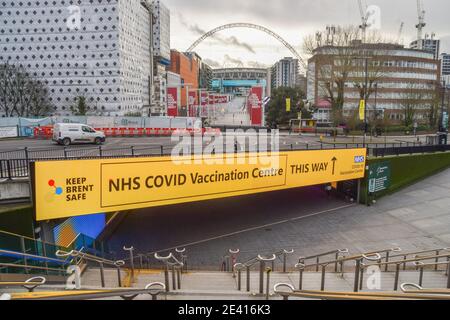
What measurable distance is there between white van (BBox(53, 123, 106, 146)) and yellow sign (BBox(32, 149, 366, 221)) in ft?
51.2

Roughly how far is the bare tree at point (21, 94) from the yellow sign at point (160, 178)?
187ft

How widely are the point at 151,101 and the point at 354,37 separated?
6273cm

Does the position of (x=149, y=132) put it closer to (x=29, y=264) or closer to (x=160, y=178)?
(x=160, y=178)

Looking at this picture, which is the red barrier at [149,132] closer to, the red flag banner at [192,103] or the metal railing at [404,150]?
the metal railing at [404,150]

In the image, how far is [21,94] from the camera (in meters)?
59.0

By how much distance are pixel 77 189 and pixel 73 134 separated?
1610 cm

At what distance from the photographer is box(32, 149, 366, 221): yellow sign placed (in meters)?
11.1

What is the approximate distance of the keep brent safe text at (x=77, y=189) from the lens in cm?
1130

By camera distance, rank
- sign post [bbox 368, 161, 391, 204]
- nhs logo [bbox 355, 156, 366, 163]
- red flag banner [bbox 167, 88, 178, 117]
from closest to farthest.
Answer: nhs logo [bbox 355, 156, 366, 163] → sign post [bbox 368, 161, 391, 204] → red flag banner [bbox 167, 88, 178, 117]

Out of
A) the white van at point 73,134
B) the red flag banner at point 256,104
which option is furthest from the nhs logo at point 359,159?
the red flag banner at point 256,104

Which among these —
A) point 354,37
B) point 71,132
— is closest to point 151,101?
point 354,37

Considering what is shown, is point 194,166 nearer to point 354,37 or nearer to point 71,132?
point 71,132

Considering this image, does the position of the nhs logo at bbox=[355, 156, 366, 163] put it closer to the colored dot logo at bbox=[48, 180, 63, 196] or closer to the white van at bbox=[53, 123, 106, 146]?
the colored dot logo at bbox=[48, 180, 63, 196]

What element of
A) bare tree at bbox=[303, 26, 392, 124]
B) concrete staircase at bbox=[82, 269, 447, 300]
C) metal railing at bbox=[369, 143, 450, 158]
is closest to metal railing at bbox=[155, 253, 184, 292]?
concrete staircase at bbox=[82, 269, 447, 300]
